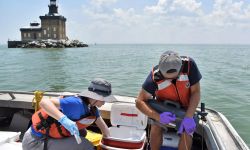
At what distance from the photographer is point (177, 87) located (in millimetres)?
2867

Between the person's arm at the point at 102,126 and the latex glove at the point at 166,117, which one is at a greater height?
the latex glove at the point at 166,117

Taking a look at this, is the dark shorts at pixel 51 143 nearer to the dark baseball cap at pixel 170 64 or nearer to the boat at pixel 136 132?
the boat at pixel 136 132

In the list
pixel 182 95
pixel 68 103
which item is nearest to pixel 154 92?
pixel 182 95

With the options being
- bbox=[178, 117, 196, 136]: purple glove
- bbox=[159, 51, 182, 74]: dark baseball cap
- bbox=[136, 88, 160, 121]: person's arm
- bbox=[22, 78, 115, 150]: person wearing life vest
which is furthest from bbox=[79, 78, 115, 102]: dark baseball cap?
bbox=[178, 117, 196, 136]: purple glove

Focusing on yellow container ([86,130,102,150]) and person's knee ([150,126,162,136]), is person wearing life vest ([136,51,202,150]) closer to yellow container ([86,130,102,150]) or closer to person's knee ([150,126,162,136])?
person's knee ([150,126,162,136])

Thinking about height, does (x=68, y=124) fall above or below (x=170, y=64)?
below

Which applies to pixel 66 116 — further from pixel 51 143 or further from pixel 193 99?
pixel 193 99

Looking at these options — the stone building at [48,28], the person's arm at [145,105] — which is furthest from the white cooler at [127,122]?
the stone building at [48,28]

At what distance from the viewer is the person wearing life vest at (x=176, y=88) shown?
268 centimetres

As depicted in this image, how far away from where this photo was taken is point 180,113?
2.83m

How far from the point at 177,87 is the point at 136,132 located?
1072mm

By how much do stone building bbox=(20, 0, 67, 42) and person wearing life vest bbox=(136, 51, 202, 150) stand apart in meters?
82.1

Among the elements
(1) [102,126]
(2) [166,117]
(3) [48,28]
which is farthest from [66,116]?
(3) [48,28]

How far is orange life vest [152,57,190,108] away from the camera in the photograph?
283 centimetres
